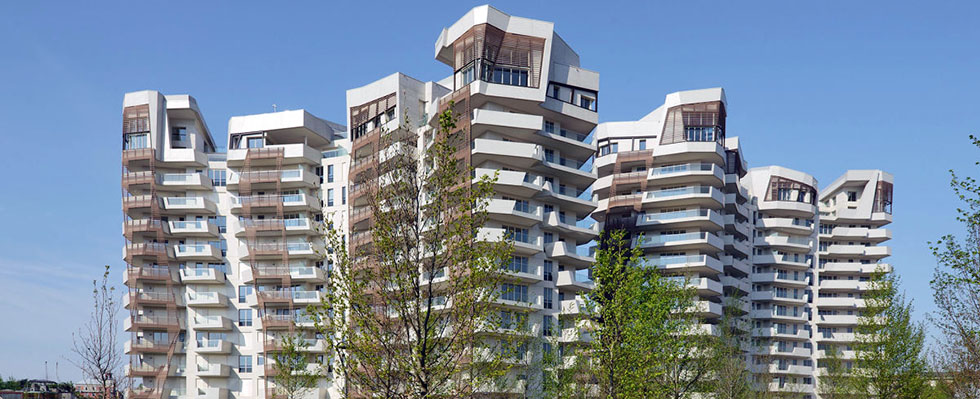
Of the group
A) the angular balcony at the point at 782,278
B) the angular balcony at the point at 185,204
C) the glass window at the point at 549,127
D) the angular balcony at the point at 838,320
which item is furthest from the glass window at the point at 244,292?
the angular balcony at the point at 838,320

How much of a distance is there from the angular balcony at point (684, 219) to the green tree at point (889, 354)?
2690 centimetres

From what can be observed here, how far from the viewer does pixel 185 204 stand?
99.1 m

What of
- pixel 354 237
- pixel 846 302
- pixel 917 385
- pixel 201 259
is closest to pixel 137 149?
pixel 201 259

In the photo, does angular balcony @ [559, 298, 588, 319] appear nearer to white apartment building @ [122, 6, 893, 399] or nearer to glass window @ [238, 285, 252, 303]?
white apartment building @ [122, 6, 893, 399]

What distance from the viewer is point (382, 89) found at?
88.5 m

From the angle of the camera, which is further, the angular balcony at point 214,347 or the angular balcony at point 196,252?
the angular balcony at point 196,252

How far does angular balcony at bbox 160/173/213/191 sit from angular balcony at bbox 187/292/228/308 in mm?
13557

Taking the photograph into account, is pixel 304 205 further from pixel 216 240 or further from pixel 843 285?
pixel 843 285

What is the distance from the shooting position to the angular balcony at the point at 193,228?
98.8m

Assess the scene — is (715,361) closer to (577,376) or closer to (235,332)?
(577,376)

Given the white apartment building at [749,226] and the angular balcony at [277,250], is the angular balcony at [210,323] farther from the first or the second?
the white apartment building at [749,226]

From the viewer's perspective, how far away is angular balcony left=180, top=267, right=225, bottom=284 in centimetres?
9775

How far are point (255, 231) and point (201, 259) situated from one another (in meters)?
9.35

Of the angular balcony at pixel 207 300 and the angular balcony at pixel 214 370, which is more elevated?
the angular balcony at pixel 207 300
